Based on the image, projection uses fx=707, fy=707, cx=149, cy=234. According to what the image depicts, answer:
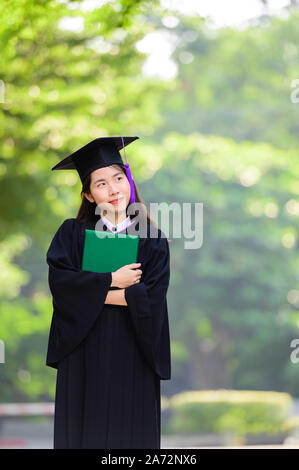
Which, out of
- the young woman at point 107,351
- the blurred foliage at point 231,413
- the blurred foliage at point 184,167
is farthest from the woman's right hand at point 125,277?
the blurred foliage at point 231,413

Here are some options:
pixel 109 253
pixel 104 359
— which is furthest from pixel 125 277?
pixel 104 359

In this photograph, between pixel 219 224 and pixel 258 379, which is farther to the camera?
pixel 258 379

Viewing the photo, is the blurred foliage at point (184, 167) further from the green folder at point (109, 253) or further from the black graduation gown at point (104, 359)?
the black graduation gown at point (104, 359)

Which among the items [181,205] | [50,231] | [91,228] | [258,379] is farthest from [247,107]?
[91,228]

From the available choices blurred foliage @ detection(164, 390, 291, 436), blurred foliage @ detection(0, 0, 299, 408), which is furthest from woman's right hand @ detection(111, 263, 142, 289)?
blurred foliage @ detection(164, 390, 291, 436)

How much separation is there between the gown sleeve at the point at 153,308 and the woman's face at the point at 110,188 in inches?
8.9

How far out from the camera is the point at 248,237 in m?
18.8

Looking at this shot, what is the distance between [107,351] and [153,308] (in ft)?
0.88

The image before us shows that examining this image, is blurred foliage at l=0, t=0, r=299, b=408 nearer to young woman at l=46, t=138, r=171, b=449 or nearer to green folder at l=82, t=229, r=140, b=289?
green folder at l=82, t=229, r=140, b=289

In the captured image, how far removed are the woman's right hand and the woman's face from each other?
292 millimetres

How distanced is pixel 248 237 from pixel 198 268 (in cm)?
160

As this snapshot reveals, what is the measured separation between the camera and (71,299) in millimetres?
3014

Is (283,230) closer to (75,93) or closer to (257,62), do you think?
(257,62)

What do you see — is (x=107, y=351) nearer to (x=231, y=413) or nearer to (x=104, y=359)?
(x=104, y=359)
